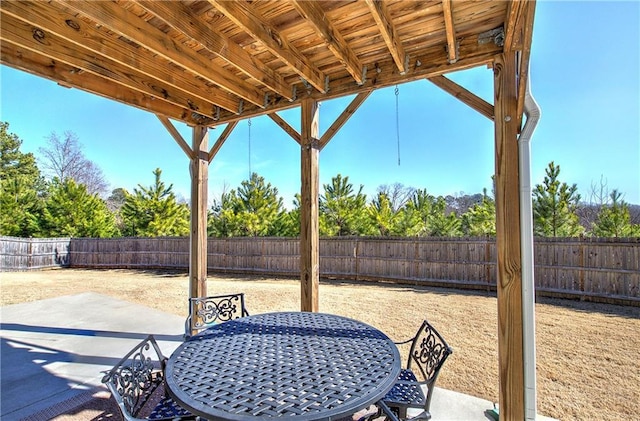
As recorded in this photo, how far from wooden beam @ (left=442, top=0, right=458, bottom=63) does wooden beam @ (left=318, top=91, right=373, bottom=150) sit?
0.69m

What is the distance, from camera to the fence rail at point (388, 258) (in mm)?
5676

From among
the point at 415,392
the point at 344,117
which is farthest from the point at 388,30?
the point at 415,392

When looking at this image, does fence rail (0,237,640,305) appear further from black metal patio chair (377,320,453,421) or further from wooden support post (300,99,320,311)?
black metal patio chair (377,320,453,421)

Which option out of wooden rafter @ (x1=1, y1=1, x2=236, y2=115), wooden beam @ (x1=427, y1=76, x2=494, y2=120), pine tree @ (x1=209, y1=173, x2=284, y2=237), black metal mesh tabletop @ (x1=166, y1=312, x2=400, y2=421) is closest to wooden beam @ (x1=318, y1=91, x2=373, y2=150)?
wooden beam @ (x1=427, y1=76, x2=494, y2=120)

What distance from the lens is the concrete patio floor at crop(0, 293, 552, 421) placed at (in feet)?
6.98

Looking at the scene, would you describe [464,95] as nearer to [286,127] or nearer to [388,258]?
[286,127]

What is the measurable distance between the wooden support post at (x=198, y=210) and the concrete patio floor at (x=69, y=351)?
0.67 metres

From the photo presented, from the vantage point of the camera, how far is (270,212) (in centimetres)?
1085

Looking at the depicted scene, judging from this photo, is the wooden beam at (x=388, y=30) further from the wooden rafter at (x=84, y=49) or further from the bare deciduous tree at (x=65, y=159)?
the bare deciduous tree at (x=65, y=159)

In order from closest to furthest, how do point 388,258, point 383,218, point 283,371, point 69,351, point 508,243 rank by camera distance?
1. point 283,371
2. point 508,243
3. point 69,351
4. point 388,258
5. point 383,218

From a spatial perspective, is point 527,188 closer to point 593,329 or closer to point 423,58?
point 423,58

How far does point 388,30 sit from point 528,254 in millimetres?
1614

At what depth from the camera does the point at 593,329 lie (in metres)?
4.14

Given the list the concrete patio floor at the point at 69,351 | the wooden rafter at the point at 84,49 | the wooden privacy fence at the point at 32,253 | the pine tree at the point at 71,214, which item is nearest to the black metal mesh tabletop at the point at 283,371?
the concrete patio floor at the point at 69,351
